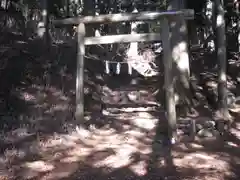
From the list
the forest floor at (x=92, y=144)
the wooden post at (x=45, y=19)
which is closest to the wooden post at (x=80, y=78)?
the forest floor at (x=92, y=144)

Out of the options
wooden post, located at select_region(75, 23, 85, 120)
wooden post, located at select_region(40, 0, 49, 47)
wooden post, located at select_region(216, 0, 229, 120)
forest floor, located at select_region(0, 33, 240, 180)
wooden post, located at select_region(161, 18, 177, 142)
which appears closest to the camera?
forest floor, located at select_region(0, 33, 240, 180)

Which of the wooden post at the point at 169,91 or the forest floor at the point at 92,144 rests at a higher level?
the wooden post at the point at 169,91

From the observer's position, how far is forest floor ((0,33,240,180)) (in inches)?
215

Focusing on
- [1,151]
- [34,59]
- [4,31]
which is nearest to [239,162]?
[1,151]

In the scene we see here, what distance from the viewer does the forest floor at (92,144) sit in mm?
5453

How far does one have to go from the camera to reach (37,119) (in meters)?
8.11

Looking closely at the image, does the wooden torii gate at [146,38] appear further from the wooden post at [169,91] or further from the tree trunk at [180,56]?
the tree trunk at [180,56]

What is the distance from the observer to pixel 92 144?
704cm

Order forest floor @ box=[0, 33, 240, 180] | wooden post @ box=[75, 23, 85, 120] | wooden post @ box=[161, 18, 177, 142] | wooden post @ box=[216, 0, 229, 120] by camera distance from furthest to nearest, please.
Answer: wooden post @ box=[216, 0, 229, 120] → wooden post @ box=[75, 23, 85, 120] → wooden post @ box=[161, 18, 177, 142] → forest floor @ box=[0, 33, 240, 180]

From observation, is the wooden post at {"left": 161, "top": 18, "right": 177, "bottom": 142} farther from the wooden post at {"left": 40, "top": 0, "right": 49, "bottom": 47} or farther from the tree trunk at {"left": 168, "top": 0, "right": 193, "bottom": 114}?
the wooden post at {"left": 40, "top": 0, "right": 49, "bottom": 47}

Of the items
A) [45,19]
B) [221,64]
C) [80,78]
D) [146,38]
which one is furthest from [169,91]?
[45,19]

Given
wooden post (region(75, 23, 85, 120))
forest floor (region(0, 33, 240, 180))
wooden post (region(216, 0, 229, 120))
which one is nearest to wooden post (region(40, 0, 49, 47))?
forest floor (region(0, 33, 240, 180))

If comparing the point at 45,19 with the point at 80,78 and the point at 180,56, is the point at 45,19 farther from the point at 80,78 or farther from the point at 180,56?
the point at 180,56

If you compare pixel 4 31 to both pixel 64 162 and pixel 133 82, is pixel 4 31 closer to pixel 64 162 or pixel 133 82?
pixel 133 82
